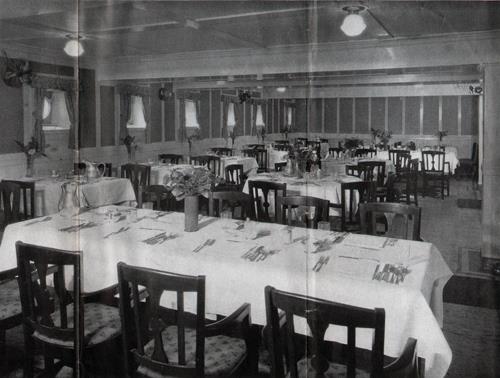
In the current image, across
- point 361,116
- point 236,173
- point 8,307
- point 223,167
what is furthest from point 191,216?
point 361,116

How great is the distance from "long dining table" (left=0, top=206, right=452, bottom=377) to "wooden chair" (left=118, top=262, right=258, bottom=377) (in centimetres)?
22

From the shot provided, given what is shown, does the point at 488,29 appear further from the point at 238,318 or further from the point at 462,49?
the point at 238,318

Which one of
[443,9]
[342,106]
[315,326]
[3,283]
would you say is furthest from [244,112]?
[315,326]

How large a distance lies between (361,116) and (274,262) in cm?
1302

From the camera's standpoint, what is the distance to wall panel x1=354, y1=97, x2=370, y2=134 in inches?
583

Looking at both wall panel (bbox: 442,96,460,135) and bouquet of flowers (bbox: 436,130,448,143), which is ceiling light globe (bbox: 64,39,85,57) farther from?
wall panel (bbox: 442,96,460,135)

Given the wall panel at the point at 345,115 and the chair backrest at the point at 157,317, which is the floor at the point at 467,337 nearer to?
the chair backrest at the point at 157,317

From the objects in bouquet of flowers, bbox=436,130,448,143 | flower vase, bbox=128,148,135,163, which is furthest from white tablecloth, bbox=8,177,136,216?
bouquet of flowers, bbox=436,130,448,143

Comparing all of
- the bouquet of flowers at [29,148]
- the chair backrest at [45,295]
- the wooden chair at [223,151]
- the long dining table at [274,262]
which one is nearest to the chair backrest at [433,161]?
the wooden chair at [223,151]

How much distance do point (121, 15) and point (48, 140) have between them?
9.63ft

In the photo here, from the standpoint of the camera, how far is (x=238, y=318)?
218 centimetres

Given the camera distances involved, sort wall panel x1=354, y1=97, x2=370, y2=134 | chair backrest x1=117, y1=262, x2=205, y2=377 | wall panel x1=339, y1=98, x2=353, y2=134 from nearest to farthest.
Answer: chair backrest x1=117, y1=262, x2=205, y2=377 < wall panel x1=354, y1=97, x2=370, y2=134 < wall panel x1=339, y1=98, x2=353, y2=134

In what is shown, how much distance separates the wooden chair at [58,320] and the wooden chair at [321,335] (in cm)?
88

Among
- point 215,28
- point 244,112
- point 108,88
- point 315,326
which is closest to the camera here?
point 315,326
